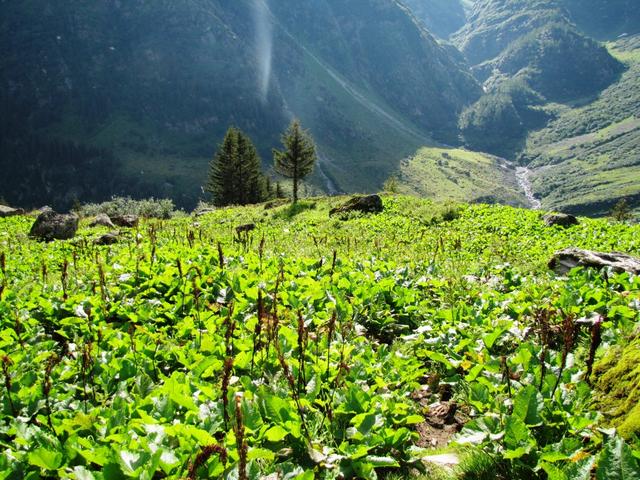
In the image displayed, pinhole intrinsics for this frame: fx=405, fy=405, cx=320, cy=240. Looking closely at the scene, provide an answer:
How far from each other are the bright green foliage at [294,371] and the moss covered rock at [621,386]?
142 millimetres

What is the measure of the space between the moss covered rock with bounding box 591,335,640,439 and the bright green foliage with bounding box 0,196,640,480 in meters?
0.14

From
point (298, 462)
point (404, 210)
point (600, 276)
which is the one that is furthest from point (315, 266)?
point (404, 210)

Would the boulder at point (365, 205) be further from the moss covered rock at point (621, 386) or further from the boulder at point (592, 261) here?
the moss covered rock at point (621, 386)

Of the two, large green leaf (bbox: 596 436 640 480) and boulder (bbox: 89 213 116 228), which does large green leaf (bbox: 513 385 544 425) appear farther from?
boulder (bbox: 89 213 116 228)

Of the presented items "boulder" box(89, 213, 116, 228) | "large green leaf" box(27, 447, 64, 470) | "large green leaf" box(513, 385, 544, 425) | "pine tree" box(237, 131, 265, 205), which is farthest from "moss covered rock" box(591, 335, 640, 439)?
"pine tree" box(237, 131, 265, 205)

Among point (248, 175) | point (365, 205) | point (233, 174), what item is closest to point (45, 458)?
point (365, 205)

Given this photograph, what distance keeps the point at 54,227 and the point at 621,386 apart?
23.0 metres

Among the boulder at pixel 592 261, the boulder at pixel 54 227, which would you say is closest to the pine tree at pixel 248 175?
the boulder at pixel 54 227

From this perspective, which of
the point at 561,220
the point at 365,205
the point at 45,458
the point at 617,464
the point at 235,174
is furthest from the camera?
the point at 235,174

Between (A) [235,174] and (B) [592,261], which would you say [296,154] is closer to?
(A) [235,174]

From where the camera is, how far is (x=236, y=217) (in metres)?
34.5

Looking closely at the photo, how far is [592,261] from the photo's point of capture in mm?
9188

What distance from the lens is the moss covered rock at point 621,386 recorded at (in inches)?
131

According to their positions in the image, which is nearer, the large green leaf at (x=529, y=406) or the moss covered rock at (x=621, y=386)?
the moss covered rock at (x=621, y=386)
